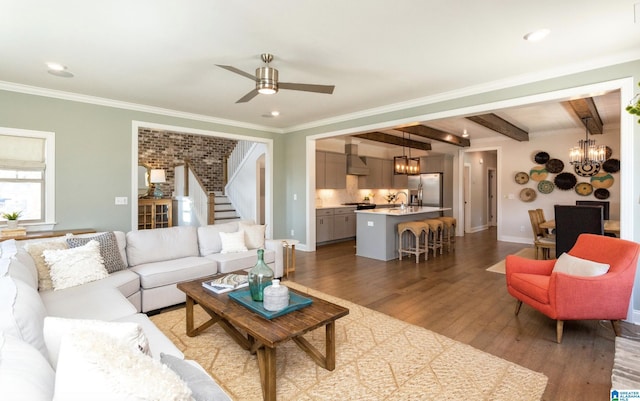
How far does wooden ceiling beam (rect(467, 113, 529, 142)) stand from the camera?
18.7 feet

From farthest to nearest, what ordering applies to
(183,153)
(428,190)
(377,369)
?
(428,190)
(183,153)
(377,369)

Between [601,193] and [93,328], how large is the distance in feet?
29.2

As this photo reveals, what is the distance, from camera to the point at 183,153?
29.4 feet

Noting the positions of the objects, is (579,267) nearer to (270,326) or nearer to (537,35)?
(537,35)

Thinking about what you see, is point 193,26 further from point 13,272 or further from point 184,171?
point 184,171

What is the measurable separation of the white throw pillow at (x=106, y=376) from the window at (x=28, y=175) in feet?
14.9

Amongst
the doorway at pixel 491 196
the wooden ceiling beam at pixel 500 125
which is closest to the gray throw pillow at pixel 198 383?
the wooden ceiling beam at pixel 500 125

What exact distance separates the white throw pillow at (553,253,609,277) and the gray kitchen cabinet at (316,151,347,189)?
526 centimetres

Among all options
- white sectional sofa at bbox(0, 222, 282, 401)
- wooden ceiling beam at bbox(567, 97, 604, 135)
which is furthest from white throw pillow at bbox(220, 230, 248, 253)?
wooden ceiling beam at bbox(567, 97, 604, 135)

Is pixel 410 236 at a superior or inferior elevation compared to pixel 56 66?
inferior

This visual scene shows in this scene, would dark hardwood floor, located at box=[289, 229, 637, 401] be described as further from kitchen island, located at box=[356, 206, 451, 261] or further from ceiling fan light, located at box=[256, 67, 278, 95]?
ceiling fan light, located at box=[256, 67, 278, 95]

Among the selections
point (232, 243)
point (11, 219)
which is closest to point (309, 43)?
point (232, 243)

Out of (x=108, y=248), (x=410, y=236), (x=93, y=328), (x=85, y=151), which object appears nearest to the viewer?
(x=93, y=328)

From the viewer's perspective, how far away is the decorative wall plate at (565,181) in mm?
7094
